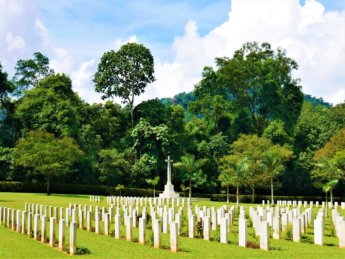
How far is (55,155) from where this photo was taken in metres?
59.8

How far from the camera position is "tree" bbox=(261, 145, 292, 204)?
Result: 58713mm

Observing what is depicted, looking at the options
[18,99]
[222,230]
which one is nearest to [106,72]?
[18,99]

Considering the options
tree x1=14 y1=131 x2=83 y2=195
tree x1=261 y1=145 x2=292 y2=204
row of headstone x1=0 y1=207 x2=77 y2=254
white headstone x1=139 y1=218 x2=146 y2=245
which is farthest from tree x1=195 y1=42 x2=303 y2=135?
white headstone x1=139 y1=218 x2=146 y2=245

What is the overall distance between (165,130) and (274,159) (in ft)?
50.0

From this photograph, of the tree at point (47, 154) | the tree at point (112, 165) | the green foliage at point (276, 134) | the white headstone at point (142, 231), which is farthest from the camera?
the green foliage at point (276, 134)

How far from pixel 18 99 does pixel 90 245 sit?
61045mm

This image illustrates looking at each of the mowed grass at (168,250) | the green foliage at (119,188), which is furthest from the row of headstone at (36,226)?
the green foliage at (119,188)

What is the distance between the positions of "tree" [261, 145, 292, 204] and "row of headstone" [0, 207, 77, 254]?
119 ft

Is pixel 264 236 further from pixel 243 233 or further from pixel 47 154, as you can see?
pixel 47 154

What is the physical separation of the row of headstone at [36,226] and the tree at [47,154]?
32616 millimetres

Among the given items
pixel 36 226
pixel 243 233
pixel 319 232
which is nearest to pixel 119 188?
pixel 36 226

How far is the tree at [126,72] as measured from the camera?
2842 inches

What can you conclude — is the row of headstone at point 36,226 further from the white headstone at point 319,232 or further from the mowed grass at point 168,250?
the white headstone at point 319,232

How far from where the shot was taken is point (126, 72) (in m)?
72.4
